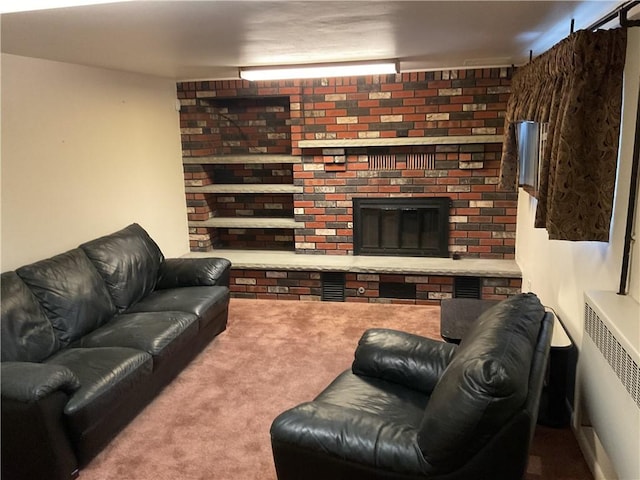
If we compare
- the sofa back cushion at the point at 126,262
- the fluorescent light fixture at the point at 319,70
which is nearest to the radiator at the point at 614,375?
the fluorescent light fixture at the point at 319,70

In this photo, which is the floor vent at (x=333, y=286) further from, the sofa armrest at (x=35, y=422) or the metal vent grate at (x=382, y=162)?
the sofa armrest at (x=35, y=422)

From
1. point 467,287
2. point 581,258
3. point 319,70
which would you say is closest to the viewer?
point 581,258

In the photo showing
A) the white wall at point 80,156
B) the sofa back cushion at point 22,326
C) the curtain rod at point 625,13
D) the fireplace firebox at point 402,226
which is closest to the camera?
the curtain rod at point 625,13

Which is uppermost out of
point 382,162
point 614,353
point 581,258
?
point 382,162

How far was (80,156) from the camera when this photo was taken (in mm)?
3598

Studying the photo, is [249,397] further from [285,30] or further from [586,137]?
[586,137]

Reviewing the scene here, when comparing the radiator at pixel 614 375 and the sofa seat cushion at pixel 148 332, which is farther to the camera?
the sofa seat cushion at pixel 148 332

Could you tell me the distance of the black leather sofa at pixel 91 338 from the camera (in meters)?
2.17

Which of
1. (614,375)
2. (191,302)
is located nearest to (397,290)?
(191,302)

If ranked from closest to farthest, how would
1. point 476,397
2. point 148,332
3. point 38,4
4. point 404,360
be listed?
point 476,397
point 38,4
point 404,360
point 148,332

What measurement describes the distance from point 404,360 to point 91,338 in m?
1.86

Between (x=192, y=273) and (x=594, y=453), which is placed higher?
(x=192, y=273)

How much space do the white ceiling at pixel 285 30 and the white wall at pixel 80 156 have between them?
0.26 metres

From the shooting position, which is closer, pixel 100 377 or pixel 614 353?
pixel 614 353
